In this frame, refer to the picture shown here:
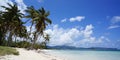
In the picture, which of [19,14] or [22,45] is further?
[22,45]

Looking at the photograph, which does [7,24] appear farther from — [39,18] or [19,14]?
[39,18]

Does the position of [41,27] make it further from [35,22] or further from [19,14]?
[19,14]

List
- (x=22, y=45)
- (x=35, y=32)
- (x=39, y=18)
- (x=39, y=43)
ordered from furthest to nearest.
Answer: (x=39, y=43)
(x=22, y=45)
(x=35, y=32)
(x=39, y=18)

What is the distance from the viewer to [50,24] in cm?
3772

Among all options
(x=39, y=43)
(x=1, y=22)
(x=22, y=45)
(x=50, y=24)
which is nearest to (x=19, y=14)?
(x=1, y=22)

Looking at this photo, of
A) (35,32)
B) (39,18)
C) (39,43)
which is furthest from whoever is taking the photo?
(39,43)

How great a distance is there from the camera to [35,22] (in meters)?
37.2

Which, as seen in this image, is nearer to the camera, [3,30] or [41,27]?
[41,27]

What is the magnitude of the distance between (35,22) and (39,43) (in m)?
23.8

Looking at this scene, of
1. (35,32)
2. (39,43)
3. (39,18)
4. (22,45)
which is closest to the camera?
(39,18)

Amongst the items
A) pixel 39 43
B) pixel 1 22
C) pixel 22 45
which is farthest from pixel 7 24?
pixel 39 43

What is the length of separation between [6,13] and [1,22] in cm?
264

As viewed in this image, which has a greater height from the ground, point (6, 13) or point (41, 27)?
point (6, 13)

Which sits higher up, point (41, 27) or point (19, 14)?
point (19, 14)
